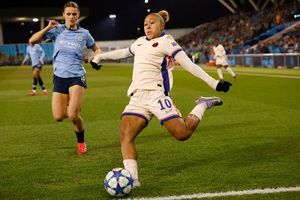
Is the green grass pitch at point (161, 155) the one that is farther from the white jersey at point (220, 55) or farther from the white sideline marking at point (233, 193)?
the white jersey at point (220, 55)

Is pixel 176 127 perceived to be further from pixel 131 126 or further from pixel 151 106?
pixel 131 126

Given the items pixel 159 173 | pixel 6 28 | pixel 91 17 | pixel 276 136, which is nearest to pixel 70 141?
pixel 159 173

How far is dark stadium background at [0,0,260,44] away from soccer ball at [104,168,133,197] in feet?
201

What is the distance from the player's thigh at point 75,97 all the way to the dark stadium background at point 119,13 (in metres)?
59.0

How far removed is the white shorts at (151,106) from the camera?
581cm

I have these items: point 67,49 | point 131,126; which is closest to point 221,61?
point 67,49

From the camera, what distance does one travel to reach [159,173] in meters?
6.40

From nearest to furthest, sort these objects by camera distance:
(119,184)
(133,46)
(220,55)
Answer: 1. (119,184)
2. (133,46)
3. (220,55)

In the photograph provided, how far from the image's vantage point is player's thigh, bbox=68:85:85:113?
7.73 metres

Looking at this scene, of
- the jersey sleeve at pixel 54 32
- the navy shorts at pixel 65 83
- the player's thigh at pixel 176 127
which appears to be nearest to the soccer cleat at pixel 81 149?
the navy shorts at pixel 65 83

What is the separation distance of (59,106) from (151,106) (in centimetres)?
250

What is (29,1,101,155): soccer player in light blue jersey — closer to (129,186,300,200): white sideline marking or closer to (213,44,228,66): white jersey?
(129,186,300,200): white sideline marking

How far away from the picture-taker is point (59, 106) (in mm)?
7840

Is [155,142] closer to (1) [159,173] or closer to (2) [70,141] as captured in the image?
(2) [70,141]
